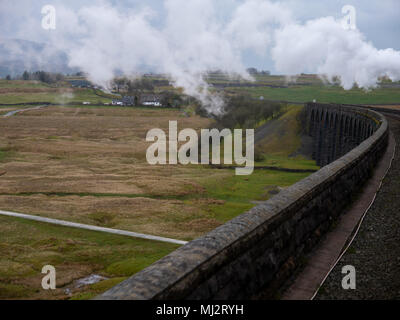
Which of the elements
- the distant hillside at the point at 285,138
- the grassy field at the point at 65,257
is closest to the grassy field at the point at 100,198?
the grassy field at the point at 65,257

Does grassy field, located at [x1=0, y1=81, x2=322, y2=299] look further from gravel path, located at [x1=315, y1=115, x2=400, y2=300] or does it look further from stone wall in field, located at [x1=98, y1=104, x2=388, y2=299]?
gravel path, located at [x1=315, y1=115, x2=400, y2=300]

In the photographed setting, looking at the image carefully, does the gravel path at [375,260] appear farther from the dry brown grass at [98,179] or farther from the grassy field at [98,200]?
the dry brown grass at [98,179]

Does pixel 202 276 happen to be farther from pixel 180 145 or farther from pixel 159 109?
pixel 159 109

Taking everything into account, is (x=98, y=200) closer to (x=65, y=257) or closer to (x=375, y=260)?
(x=65, y=257)

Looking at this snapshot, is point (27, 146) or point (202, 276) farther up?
point (202, 276)

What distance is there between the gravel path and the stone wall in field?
3.11ft

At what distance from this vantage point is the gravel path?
334 inches

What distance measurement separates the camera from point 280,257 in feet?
31.0

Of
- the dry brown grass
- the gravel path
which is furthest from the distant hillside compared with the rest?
the gravel path

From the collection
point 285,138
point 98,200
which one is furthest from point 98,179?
point 285,138

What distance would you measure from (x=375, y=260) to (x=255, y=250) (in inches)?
129

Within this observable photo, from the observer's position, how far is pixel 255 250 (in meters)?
8.52
